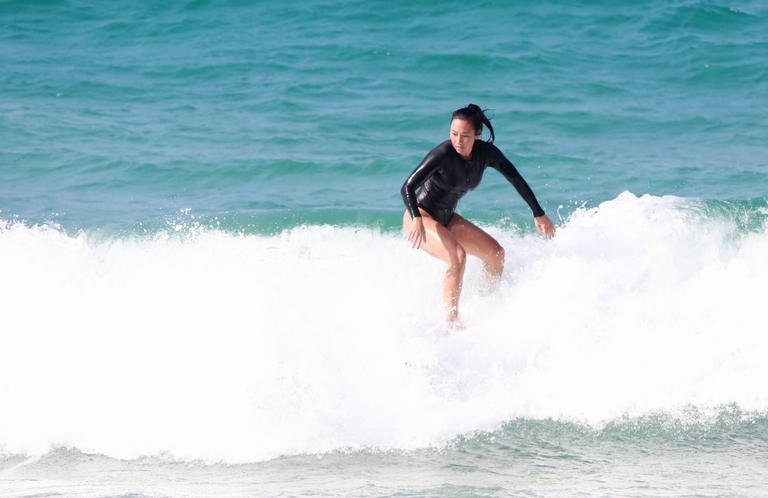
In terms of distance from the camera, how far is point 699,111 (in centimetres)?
1281

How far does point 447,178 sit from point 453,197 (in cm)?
17

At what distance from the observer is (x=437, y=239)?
624cm

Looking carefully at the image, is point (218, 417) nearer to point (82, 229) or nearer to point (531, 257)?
point (531, 257)

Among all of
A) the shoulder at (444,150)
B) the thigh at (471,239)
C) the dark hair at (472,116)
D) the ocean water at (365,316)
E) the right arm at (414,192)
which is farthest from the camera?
the thigh at (471,239)

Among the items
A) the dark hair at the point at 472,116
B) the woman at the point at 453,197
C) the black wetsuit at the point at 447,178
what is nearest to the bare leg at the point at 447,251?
the woman at the point at 453,197

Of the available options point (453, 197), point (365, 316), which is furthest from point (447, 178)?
point (365, 316)

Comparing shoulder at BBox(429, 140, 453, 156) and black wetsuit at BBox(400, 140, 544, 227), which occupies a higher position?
shoulder at BBox(429, 140, 453, 156)

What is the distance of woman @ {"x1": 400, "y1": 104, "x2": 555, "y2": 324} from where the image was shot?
20.0 feet

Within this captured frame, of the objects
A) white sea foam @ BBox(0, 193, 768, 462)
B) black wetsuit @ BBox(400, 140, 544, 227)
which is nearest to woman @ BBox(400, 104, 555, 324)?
black wetsuit @ BBox(400, 140, 544, 227)

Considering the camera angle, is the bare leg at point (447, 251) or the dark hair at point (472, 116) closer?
the dark hair at point (472, 116)

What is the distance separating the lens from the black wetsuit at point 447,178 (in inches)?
242

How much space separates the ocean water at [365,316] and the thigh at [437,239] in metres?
0.55

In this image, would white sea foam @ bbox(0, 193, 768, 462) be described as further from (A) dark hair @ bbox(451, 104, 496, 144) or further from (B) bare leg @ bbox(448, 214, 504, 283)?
(A) dark hair @ bbox(451, 104, 496, 144)

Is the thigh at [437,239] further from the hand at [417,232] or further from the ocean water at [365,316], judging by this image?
the ocean water at [365,316]
